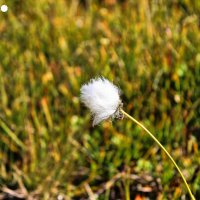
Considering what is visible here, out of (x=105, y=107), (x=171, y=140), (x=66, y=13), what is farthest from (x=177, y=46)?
(x=105, y=107)

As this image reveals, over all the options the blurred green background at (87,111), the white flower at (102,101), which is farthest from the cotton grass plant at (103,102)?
the blurred green background at (87,111)

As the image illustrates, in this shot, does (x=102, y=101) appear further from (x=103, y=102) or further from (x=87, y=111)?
(x=87, y=111)

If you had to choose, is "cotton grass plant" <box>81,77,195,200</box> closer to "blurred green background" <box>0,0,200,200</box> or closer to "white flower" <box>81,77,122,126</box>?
"white flower" <box>81,77,122,126</box>

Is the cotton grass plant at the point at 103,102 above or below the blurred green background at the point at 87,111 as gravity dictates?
below

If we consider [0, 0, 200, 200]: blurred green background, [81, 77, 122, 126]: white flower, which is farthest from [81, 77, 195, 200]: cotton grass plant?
[0, 0, 200, 200]: blurred green background

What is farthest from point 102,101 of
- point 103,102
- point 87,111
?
point 87,111

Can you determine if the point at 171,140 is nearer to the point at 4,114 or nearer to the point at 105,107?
the point at 4,114

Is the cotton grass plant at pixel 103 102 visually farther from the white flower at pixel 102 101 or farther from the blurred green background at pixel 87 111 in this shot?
the blurred green background at pixel 87 111
